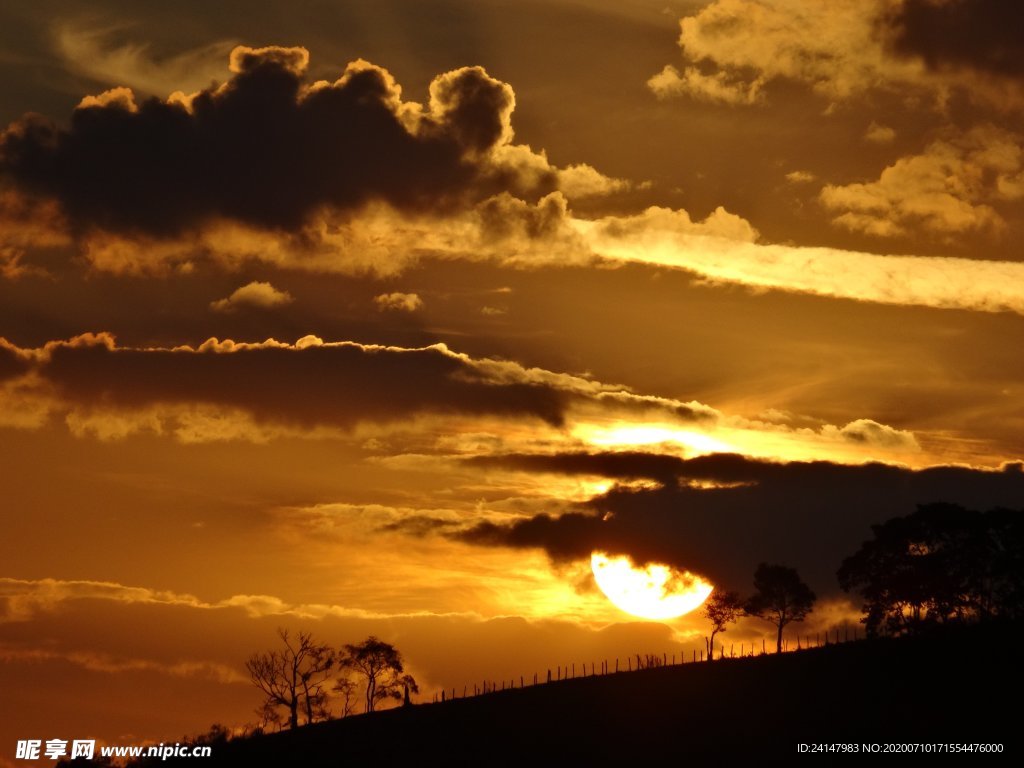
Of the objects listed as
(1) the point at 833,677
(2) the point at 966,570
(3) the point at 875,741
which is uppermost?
(2) the point at 966,570

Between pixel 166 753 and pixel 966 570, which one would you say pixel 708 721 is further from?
pixel 166 753

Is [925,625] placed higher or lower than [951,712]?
higher

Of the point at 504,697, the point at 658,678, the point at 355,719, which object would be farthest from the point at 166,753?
the point at 658,678

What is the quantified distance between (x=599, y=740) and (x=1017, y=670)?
4660 cm

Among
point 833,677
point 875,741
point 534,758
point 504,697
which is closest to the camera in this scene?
point 875,741

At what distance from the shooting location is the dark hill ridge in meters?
158

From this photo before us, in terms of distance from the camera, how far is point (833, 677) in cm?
17912

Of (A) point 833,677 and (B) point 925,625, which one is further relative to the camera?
(B) point 925,625

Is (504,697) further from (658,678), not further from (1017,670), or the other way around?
(1017,670)

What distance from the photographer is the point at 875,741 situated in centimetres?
15212

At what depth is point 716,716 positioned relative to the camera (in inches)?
6762

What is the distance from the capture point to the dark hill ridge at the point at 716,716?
15775cm

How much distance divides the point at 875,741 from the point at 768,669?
123 ft

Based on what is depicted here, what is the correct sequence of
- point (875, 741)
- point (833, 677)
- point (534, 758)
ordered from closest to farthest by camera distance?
1. point (875, 741)
2. point (534, 758)
3. point (833, 677)
